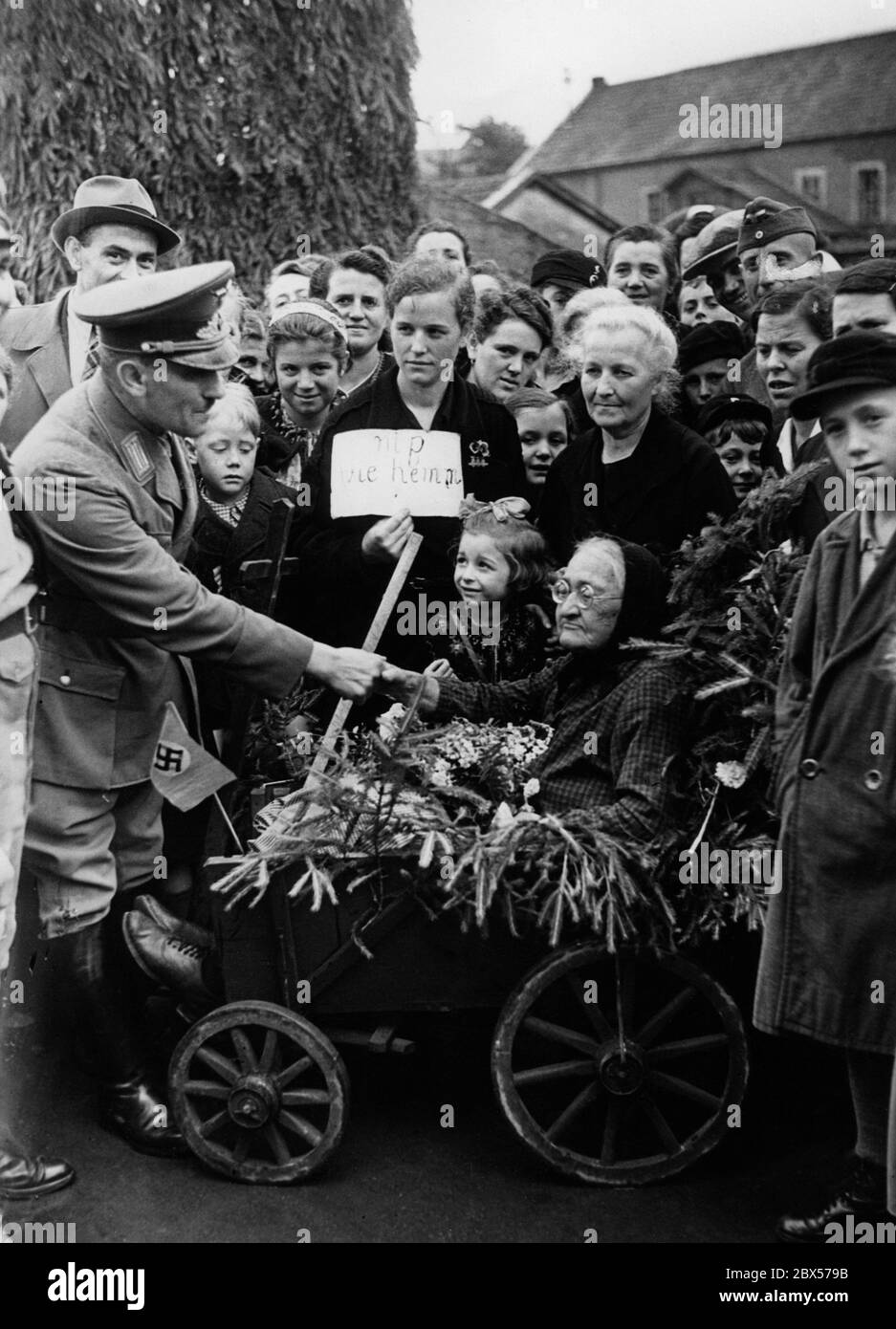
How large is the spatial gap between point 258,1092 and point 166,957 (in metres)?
0.53

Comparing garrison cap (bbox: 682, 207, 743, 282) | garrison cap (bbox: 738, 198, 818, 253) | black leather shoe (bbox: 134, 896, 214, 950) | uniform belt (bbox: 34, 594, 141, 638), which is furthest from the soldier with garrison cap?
garrison cap (bbox: 682, 207, 743, 282)

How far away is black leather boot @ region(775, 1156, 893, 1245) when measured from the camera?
359 cm

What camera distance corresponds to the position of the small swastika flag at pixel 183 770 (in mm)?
4395

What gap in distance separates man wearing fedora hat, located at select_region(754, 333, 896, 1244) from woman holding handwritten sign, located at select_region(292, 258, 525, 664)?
5.43 ft

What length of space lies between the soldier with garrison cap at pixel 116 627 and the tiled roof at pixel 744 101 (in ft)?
51.8

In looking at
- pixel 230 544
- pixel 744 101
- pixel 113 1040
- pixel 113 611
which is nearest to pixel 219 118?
pixel 230 544

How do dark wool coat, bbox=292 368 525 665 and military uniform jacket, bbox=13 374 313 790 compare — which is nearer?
military uniform jacket, bbox=13 374 313 790

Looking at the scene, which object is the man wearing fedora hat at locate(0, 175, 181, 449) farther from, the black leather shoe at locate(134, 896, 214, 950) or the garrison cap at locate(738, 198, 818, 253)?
the garrison cap at locate(738, 198, 818, 253)

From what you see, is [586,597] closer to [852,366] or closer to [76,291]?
[852,366]

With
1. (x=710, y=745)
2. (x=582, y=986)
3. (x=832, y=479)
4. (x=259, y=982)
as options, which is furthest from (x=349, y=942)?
(x=832, y=479)

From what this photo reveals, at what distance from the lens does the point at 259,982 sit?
160 inches

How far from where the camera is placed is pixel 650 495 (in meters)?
4.64

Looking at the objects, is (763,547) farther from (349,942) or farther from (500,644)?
(349,942)

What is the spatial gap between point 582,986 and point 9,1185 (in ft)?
5.33
